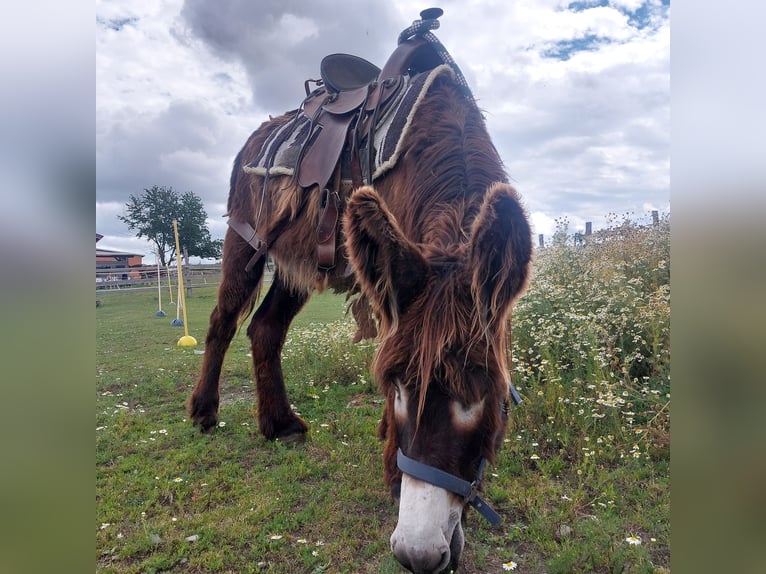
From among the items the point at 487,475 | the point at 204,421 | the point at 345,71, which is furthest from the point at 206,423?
the point at 345,71

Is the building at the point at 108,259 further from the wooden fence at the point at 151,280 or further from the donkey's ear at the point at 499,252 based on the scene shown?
the donkey's ear at the point at 499,252

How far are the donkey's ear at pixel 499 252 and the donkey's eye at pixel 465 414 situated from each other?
341 millimetres

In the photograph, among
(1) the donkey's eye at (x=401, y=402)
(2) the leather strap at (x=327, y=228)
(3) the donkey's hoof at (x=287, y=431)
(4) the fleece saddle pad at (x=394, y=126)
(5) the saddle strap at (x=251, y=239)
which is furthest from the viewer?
(5) the saddle strap at (x=251, y=239)

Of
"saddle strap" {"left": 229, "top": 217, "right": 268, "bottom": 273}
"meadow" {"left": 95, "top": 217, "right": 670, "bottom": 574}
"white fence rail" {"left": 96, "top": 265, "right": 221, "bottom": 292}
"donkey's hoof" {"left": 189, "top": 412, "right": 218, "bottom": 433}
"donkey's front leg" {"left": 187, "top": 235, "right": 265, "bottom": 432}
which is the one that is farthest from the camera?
"white fence rail" {"left": 96, "top": 265, "right": 221, "bottom": 292}

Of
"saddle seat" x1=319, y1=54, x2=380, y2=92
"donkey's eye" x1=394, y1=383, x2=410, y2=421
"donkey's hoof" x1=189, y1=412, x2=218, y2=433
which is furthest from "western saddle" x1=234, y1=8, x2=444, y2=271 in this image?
"donkey's hoof" x1=189, y1=412, x2=218, y2=433

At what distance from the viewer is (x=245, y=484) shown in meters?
2.97

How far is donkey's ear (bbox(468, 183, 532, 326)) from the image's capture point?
1.59 meters

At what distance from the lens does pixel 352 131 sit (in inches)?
121

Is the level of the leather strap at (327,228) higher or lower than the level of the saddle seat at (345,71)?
lower

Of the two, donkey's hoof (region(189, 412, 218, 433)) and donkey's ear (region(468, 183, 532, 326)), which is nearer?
donkey's ear (region(468, 183, 532, 326))

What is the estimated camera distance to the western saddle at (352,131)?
2898 mm

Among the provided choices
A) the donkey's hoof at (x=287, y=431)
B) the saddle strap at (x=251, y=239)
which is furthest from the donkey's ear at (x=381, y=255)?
the donkey's hoof at (x=287, y=431)

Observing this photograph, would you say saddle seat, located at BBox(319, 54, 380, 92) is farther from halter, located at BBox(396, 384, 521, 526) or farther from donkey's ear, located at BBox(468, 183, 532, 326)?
halter, located at BBox(396, 384, 521, 526)
